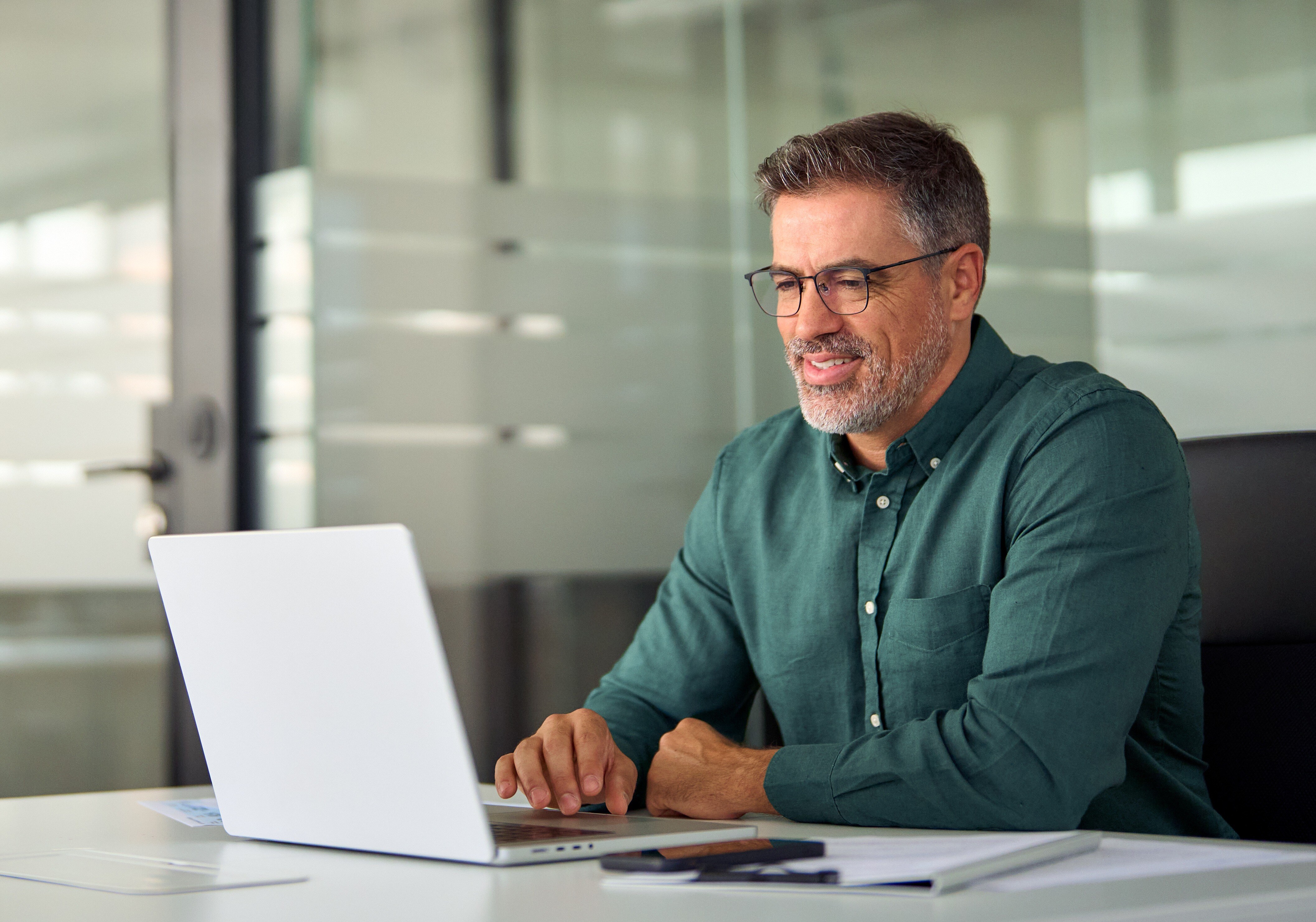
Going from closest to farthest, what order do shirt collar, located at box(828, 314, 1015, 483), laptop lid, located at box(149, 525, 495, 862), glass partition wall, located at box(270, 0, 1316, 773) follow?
laptop lid, located at box(149, 525, 495, 862)
shirt collar, located at box(828, 314, 1015, 483)
glass partition wall, located at box(270, 0, 1316, 773)

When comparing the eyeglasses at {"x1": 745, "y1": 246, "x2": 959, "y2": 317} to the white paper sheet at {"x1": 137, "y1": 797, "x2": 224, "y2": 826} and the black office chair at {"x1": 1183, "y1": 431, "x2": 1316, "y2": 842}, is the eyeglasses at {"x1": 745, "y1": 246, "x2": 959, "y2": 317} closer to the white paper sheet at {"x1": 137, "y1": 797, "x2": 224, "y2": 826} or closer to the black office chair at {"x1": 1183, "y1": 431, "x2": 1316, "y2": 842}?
the black office chair at {"x1": 1183, "y1": 431, "x2": 1316, "y2": 842}

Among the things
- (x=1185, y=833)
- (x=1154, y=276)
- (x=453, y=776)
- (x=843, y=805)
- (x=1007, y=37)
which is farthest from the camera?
(x=1007, y=37)

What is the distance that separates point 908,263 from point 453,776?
2.78 ft

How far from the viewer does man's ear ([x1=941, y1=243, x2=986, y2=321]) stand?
1588 mm

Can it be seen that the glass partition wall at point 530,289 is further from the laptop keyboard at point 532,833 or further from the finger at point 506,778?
the laptop keyboard at point 532,833

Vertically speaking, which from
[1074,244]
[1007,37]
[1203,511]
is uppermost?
[1007,37]

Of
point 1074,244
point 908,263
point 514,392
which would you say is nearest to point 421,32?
point 514,392

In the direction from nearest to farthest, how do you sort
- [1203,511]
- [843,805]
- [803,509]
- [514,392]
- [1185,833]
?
[843,805], [1185,833], [1203,511], [803,509], [514,392]

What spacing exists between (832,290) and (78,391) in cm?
203

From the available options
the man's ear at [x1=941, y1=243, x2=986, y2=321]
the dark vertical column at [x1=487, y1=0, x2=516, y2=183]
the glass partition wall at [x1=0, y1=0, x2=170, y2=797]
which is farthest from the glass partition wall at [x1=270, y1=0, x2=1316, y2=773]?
the man's ear at [x1=941, y1=243, x2=986, y2=321]

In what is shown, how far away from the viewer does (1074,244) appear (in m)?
2.59

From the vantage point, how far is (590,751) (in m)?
1.29

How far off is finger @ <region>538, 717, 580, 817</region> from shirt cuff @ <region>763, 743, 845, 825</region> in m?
0.16

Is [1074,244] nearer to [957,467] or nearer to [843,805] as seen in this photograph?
[957,467]
